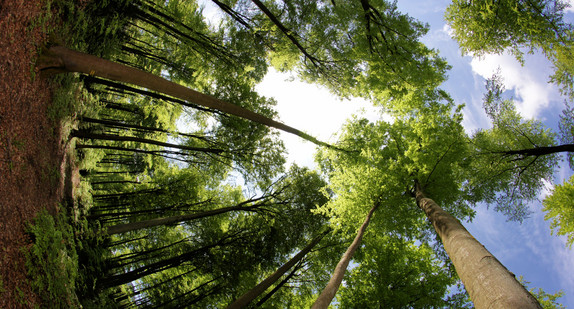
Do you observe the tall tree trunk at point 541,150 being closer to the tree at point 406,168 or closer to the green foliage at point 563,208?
the green foliage at point 563,208

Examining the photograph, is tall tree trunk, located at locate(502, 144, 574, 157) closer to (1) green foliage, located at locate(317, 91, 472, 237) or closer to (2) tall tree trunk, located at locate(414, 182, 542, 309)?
(1) green foliage, located at locate(317, 91, 472, 237)

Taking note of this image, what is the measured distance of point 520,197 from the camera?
31.1ft

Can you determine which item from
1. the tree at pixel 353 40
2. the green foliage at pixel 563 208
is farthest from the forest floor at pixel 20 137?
the green foliage at pixel 563 208

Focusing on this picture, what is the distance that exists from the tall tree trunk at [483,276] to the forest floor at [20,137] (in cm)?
530

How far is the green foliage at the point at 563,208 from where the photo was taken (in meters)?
6.33

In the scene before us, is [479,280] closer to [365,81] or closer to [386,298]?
[386,298]

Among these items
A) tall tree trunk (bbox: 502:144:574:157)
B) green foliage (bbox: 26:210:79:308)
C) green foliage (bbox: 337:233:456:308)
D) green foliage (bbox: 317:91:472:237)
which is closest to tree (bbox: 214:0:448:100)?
green foliage (bbox: 317:91:472:237)

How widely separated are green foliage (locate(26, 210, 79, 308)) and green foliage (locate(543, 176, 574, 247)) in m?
10.8

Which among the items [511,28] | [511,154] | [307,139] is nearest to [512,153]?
[511,154]

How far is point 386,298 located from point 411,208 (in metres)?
2.82

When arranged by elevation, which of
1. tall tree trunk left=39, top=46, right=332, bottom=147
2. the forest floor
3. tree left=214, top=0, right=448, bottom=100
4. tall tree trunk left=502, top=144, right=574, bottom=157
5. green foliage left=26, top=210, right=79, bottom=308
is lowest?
green foliage left=26, top=210, right=79, bottom=308

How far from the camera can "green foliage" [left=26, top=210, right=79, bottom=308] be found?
143 inches

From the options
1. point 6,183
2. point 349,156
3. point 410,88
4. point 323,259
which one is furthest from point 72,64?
point 323,259

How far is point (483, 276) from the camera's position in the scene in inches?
99.5
